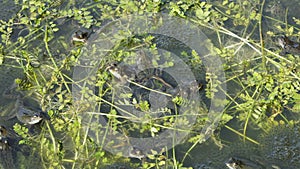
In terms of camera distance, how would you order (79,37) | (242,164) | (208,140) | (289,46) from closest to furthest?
(242,164) → (208,140) → (289,46) → (79,37)

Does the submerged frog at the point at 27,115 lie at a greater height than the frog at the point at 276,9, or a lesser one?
lesser

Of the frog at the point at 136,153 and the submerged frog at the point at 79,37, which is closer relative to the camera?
the frog at the point at 136,153

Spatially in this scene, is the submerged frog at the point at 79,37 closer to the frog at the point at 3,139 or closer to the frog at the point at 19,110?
the frog at the point at 19,110

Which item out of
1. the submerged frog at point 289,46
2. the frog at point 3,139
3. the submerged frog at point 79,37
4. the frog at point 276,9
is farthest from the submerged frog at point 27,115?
the frog at point 276,9

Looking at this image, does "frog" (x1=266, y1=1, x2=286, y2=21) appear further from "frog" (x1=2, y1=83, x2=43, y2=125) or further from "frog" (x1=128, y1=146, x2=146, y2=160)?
"frog" (x1=2, y1=83, x2=43, y2=125)

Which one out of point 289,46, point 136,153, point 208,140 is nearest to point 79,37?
point 136,153

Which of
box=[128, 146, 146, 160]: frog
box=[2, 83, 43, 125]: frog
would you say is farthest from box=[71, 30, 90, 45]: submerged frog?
box=[128, 146, 146, 160]: frog

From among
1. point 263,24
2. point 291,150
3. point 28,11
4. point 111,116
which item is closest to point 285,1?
point 263,24

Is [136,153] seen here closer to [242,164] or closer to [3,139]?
[242,164]

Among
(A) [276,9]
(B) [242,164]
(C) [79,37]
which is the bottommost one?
(B) [242,164]

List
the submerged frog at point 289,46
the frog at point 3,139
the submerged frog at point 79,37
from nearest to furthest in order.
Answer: the frog at point 3,139
the submerged frog at point 289,46
the submerged frog at point 79,37
